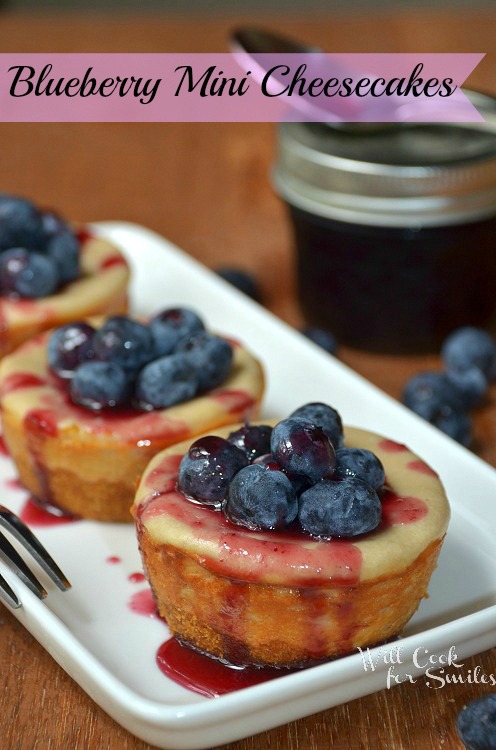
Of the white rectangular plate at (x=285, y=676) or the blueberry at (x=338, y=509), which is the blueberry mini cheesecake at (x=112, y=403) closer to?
the white rectangular plate at (x=285, y=676)

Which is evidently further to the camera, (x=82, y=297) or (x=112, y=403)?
(x=82, y=297)

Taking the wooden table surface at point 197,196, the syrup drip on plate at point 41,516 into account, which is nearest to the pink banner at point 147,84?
the wooden table surface at point 197,196

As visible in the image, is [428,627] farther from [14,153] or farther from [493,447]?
[14,153]

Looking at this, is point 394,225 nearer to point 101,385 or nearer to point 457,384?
point 457,384

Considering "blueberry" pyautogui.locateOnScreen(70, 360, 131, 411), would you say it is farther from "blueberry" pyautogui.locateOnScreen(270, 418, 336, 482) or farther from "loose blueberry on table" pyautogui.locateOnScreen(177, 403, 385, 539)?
"blueberry" pyautogui.locateOnScreen(270, 418, 336, 482)

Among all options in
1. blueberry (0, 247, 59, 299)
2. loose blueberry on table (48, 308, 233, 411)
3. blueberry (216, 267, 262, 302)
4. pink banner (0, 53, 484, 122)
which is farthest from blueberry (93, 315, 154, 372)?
pink banner (0, 53, 484, 122)

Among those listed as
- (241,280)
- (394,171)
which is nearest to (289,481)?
(394,171)

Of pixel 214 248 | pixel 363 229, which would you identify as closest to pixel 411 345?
pixel 363 229
